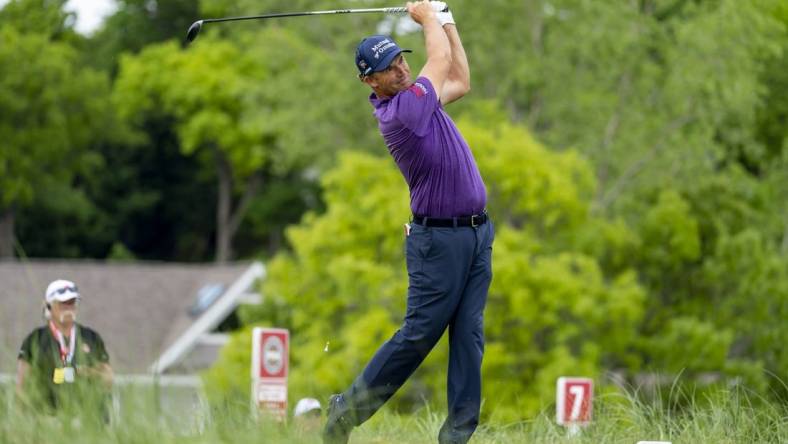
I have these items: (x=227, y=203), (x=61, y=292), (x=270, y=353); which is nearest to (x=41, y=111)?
(x=227, y=203)

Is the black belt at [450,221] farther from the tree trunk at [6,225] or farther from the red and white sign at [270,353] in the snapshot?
the tree trunk at [6,225]

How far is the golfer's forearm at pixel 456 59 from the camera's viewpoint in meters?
7.26

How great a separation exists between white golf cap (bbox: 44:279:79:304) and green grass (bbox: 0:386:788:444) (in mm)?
1932

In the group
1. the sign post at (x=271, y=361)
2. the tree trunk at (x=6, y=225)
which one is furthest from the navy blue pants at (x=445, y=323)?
the tree trunk at (x=6, y=225)

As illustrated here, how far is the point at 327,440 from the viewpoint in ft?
21.7

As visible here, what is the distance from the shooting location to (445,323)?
277 inches

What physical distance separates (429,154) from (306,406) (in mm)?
1401

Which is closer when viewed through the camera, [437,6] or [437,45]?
[437,45]

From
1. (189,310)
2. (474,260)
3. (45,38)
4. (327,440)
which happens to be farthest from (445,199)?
(45,38)

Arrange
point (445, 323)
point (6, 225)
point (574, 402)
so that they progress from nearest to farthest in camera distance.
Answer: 1. point (445, 323)
2. point (574, 402)
3. point (6, 225)

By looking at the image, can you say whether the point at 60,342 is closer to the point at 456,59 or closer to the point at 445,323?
the point at 445,323

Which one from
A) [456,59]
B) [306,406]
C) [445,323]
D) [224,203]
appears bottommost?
[224,203]

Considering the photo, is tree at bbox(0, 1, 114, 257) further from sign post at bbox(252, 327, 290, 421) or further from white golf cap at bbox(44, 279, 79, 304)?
white golf cap at bbox(44, 279, 79, 304)

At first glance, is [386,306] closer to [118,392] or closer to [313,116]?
[313,116]
